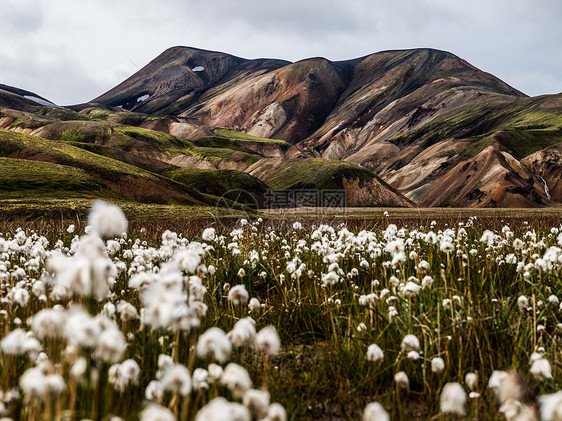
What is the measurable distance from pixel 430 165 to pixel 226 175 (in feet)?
181

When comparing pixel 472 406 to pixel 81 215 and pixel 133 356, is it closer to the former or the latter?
pixel 133 356

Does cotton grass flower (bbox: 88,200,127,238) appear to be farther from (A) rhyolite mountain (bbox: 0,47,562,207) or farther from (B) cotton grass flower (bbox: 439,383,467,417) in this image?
(A) rhyolite mountain (bbox: 0,47,562,207)

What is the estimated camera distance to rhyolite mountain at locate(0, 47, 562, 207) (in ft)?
205

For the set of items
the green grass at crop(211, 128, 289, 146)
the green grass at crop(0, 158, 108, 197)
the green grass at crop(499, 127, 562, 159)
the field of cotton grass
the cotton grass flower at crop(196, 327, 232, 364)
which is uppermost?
the green grass at crop(211, 128, 289, 146)

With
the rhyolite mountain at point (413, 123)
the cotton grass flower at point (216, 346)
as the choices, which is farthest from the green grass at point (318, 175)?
the cotton grass flower at point (216, 346)

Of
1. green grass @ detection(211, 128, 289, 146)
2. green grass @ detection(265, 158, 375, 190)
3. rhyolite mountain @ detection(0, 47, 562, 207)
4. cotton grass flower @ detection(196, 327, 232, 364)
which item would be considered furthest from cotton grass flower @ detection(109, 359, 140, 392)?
green grass @ detection(211, 128, 289, 146)

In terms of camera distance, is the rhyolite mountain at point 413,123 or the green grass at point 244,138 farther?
the green grass at point 244,138

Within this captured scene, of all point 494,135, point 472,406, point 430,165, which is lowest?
point 472,406

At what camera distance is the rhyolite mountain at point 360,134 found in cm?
6244

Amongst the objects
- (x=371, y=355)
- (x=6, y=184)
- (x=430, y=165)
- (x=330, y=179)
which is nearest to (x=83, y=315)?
(x=371, y=355)

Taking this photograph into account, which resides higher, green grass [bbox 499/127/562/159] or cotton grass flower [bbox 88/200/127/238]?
green grass [bbox 499/127/562/159]

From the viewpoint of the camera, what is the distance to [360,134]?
141625 mm

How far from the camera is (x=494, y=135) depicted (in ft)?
281

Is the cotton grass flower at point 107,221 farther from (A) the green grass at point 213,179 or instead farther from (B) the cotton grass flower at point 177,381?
(A) the green grass at point 213,179
